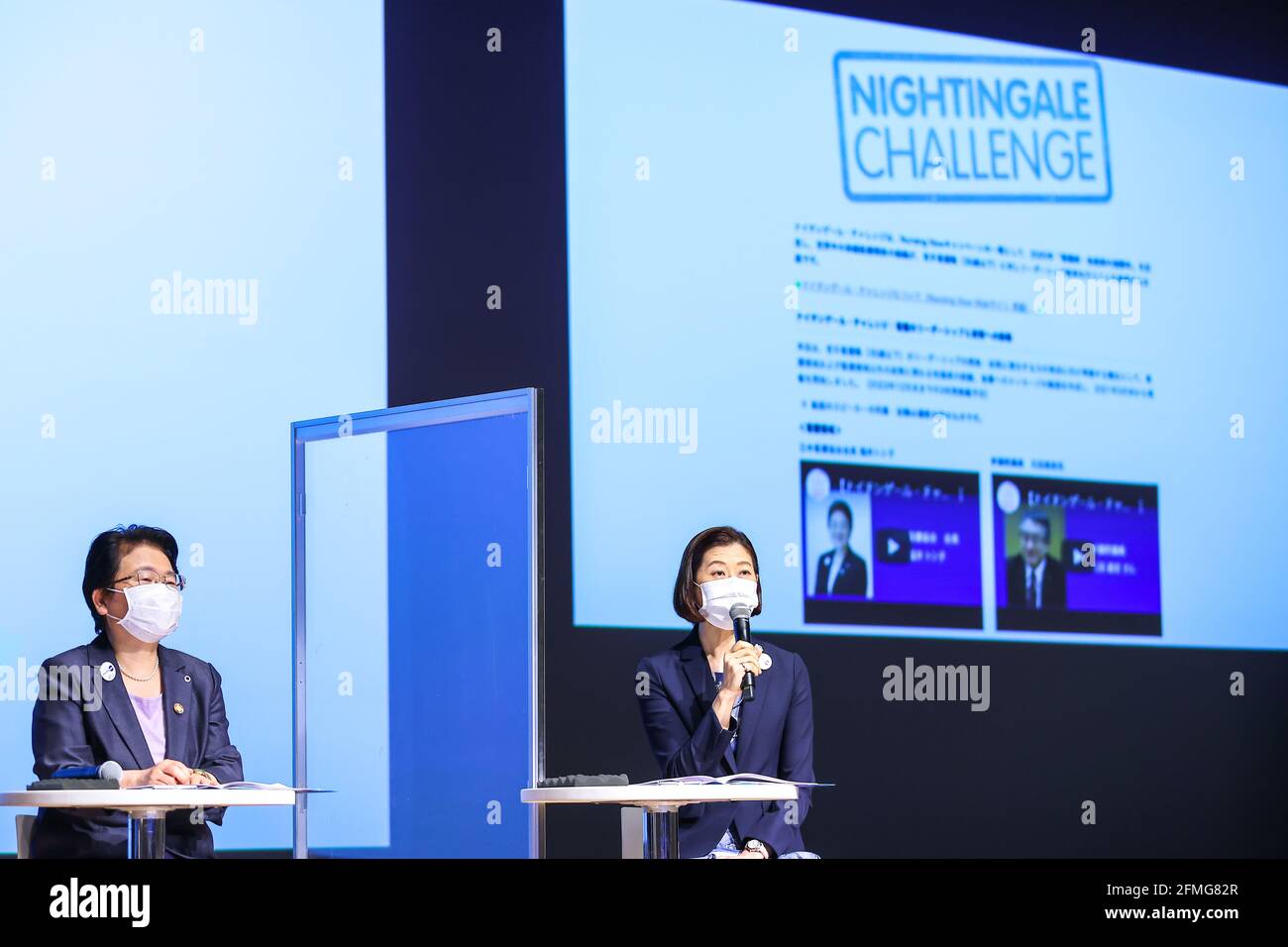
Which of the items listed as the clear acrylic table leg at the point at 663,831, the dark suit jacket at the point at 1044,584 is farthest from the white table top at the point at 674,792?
the dark suit jacket at the point at 1044,584

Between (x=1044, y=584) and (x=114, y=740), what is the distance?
3205mm

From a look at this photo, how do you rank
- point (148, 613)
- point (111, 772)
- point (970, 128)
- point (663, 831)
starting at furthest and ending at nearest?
point (970, 128)
point (148, 613)
point (663, 831)
point (111, 772)

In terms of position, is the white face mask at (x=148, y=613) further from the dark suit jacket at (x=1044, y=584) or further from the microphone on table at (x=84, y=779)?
the dark suit jacket at (x=1044, y=584)

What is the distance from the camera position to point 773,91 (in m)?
5.08

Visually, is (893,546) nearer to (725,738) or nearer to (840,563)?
(840,563)

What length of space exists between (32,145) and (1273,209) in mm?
4311

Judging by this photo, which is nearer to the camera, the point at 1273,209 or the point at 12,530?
the point at 12,530

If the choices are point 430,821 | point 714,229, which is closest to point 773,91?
point 714,229

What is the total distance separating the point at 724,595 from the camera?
12.0ft

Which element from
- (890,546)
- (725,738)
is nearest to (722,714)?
(725,738)

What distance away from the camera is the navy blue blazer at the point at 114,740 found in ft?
11.0

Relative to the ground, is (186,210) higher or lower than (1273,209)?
lower

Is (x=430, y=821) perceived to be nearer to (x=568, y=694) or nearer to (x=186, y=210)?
(x=568, y=694)
